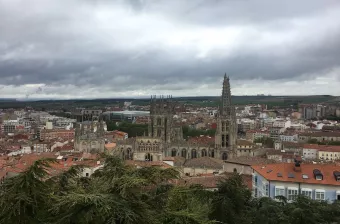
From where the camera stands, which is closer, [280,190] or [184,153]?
[280,190]

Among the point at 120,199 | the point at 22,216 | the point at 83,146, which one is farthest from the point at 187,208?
the point at 83,146

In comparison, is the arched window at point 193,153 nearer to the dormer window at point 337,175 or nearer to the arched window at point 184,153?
the arched window at point 184,153

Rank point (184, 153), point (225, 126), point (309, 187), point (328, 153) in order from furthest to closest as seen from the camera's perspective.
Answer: point (328, 153) → point (225, 126) → point (184, 153) → point (309, 187)

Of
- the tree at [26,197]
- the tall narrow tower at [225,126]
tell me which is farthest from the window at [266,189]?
the tall narrow tower at [225,126]

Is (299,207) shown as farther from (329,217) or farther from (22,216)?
(22,216)

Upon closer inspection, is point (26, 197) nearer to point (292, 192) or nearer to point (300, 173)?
point (292, 192)

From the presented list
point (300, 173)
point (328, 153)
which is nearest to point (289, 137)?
point (328, 153)

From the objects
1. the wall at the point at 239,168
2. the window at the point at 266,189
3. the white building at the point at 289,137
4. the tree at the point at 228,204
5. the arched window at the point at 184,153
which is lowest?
the white building at the point at 289,137
